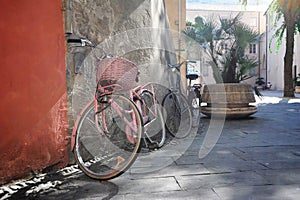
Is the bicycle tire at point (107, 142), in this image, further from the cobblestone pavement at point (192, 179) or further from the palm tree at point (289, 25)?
the palm tree at point (289, 25)

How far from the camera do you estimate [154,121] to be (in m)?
3.22

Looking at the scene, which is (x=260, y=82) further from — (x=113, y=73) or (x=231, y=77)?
(x=113, y=73)

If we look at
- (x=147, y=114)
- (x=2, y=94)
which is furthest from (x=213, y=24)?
(x=2, y=94)

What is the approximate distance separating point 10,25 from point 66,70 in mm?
566

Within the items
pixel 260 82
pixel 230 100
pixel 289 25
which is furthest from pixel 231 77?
pixel 260 82

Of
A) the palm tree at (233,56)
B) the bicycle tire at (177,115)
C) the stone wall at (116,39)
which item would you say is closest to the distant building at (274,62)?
the palm tree at (233,56)

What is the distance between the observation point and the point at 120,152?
282 centimetres

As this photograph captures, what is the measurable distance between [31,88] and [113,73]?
1.97ft

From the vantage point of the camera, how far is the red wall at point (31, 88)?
194 cm

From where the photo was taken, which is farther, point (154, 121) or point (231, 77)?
point (231, 77)

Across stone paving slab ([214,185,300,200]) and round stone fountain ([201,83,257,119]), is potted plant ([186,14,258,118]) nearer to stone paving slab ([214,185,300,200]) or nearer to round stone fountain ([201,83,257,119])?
round stone fountain ([201,83,257,119])

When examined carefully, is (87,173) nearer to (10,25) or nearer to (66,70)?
(66,70)

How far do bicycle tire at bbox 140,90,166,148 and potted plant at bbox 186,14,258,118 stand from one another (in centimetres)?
227

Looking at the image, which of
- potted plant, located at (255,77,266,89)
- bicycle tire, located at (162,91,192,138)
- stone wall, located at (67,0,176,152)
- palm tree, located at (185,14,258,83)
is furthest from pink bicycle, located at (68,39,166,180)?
potted plant, located at (255,77,266,89)
